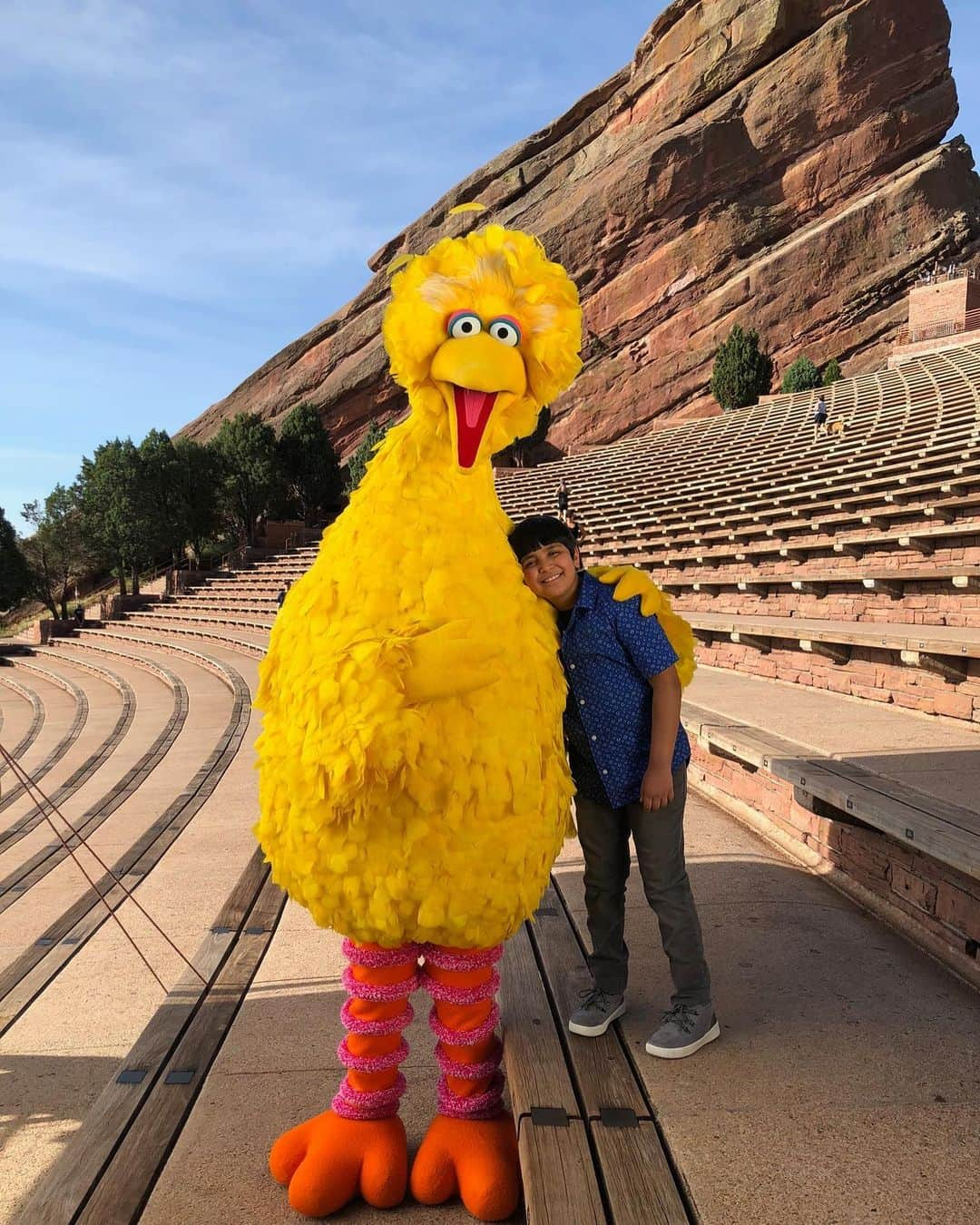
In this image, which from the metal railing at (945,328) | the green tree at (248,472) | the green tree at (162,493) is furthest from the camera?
the green tree at (248,472)

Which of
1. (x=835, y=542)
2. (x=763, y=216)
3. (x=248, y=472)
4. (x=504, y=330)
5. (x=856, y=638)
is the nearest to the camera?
(x=504, y=330)

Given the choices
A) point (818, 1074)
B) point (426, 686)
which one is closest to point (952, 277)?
point (818, 1074)

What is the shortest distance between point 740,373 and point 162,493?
2054cm

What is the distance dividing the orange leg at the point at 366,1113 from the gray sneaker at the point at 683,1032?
0.59m

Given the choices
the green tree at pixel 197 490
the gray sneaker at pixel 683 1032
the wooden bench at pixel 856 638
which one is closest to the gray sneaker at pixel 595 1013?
the gray sneaker at pixel 683 1032

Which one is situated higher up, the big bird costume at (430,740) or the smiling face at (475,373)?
the smiling face at (475,373)

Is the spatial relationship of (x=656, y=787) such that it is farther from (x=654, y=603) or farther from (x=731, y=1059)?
(x=731, y=1059)

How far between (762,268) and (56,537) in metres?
30.1

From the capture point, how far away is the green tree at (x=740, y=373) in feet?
93.8

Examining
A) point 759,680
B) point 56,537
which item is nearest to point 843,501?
point 759,680

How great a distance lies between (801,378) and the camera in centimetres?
2747

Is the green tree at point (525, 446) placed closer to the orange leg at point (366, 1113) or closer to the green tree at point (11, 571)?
the green tree at point (11, 571)

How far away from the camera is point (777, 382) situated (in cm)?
3372

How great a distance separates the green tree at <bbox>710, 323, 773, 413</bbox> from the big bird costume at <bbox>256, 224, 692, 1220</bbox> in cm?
2855
